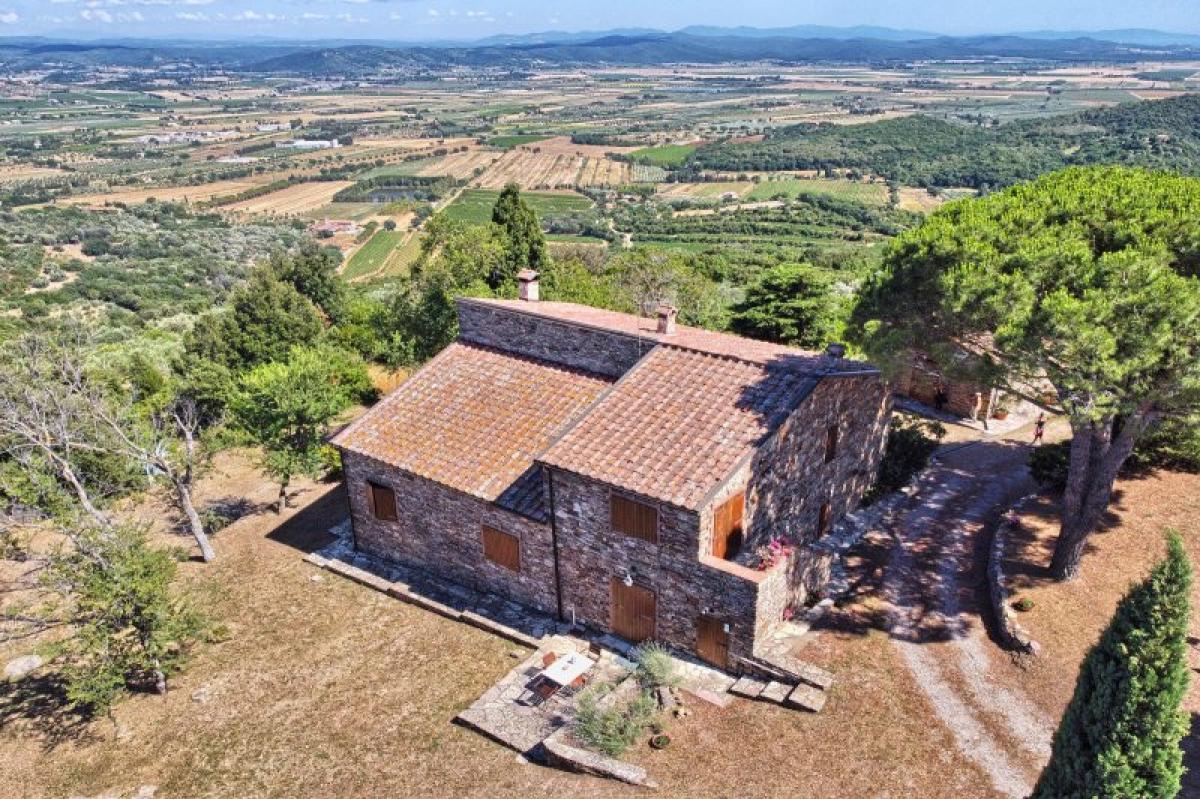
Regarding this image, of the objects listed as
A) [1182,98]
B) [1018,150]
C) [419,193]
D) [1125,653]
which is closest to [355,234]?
[419,193]

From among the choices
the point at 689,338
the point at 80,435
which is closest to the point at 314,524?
the point at 80,435

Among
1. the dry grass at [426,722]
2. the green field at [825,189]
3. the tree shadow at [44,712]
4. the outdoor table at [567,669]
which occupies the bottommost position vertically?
the green field at [825,189]

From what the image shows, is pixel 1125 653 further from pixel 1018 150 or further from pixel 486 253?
pixel 1018 150

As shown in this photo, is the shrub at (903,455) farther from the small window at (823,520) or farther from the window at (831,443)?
the window at (831,443)

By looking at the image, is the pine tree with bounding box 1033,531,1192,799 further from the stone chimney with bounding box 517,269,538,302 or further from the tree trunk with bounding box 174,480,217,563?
the tree trunk with bounding box 174,480,217,563

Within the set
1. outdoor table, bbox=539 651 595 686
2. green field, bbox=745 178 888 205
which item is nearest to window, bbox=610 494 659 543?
outdoor table, bbox=539 651 595 686

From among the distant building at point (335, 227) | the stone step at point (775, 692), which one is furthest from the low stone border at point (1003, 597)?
the distant building at point (335, 227)
